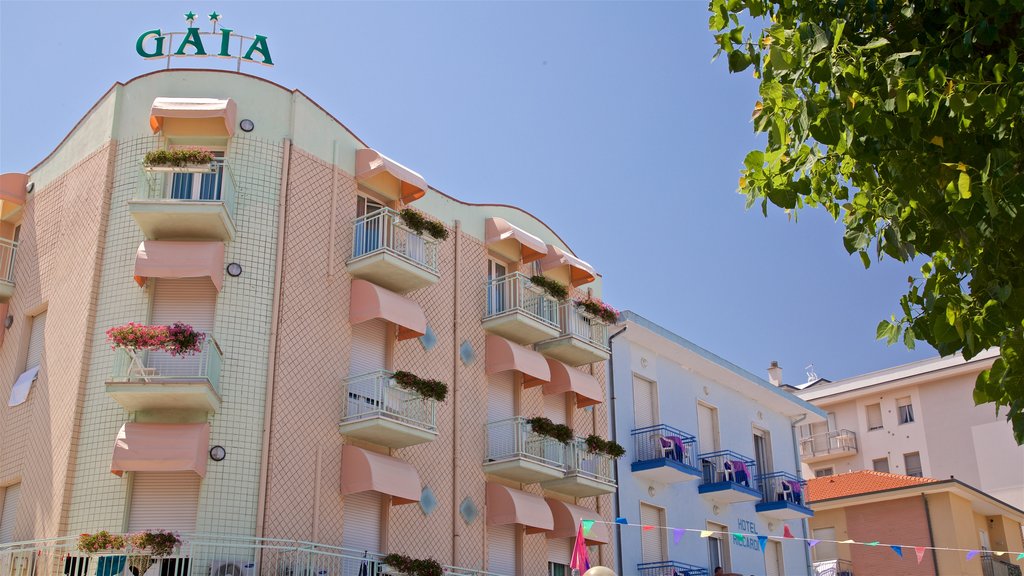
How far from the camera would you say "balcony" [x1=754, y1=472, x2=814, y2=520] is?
32094mm

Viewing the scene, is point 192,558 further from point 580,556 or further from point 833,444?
point 833,444

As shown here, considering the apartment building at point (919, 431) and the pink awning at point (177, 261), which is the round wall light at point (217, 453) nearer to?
the pink awning at point (177, 261)

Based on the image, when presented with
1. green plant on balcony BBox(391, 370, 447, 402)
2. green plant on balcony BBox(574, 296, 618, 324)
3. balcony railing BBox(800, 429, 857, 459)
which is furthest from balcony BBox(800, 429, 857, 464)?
green plant on balcony BBox(391, 370, 447, 402)

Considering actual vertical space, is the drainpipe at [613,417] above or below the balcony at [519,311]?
below

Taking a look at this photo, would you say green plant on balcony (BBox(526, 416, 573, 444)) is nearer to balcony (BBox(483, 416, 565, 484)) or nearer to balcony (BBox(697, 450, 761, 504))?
balcony (BBox(483, 416, 565, 484))

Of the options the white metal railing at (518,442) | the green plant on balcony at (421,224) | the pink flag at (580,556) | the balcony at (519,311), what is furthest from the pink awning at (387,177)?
the pink flag at (580,556)

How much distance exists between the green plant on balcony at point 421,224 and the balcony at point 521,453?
14.1 feet

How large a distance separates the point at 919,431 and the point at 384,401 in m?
Answer: 32.4

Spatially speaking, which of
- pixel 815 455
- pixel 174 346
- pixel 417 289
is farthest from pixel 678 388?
pixel 815 455

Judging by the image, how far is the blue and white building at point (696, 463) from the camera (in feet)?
90.6

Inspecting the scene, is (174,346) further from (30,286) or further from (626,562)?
(626,562)

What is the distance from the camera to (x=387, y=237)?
22.5m

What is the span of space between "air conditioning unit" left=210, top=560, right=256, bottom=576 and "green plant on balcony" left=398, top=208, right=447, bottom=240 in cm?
753

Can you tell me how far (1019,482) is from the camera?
43.6 m
